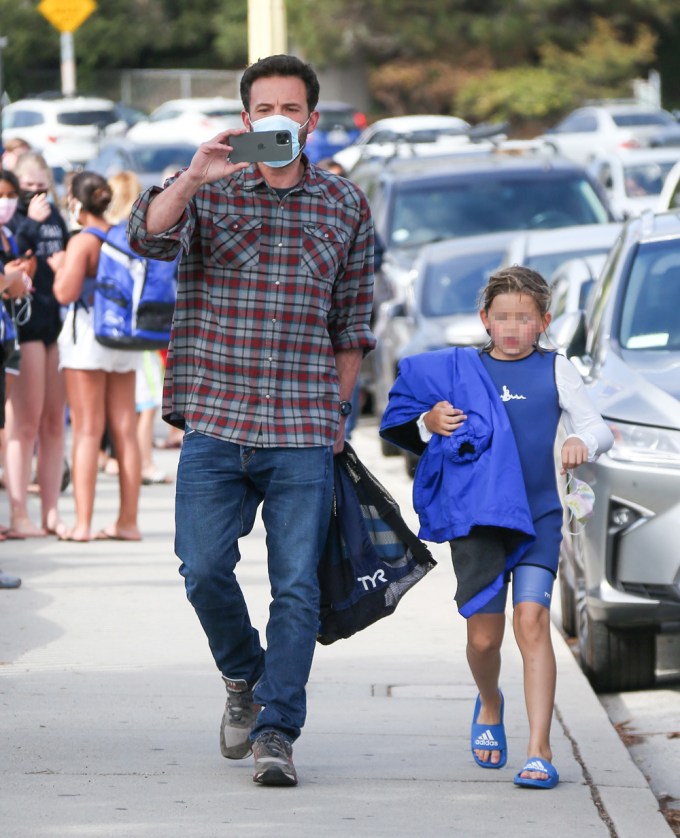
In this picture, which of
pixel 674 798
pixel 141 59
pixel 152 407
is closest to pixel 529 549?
pixel 674 798

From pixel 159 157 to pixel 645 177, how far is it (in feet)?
26.7

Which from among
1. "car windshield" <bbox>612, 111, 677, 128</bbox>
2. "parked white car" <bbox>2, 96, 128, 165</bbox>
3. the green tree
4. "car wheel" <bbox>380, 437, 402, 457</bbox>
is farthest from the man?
the green tree

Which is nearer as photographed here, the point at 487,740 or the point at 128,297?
the point at 487,740

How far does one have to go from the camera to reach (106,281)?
9773 millimetres

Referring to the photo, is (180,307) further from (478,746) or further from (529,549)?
(478,746)

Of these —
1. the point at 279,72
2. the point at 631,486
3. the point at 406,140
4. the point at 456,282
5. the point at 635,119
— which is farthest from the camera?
the point at 635,119

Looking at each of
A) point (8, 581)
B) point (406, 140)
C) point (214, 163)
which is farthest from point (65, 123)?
point (214, 163)

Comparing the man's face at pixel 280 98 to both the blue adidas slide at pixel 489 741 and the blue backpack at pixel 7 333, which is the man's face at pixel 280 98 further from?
the blue backpack at pixel 7 333

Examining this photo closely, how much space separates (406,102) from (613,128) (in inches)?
661

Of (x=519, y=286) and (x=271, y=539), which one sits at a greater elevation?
(x=519, y=286)

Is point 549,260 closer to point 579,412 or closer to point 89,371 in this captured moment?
point 89,371

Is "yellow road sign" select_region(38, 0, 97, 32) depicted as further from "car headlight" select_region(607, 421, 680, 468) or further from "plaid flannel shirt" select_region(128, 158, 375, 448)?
"plaid flannel shirt" select_region(128, 158, 375, 448)

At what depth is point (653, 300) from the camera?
818 cm

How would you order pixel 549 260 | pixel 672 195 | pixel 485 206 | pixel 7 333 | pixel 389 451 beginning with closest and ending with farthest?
pixel 7 333 → pixel 549 260 → pixel 672 195 → pixel 389 451 → pixel 485 206
